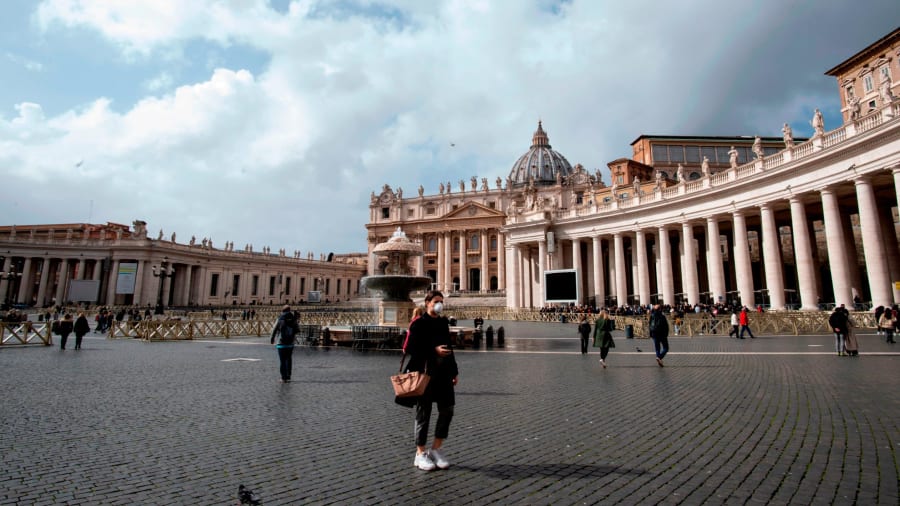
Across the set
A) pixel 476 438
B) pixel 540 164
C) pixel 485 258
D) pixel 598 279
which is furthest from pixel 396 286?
pixel 540 164

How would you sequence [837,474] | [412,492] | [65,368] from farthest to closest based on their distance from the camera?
[65,368] → [837,474] → [412,492]

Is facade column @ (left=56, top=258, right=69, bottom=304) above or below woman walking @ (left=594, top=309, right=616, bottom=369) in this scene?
above

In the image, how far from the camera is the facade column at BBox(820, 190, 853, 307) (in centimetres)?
2128

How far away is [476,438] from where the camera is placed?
4926 mm

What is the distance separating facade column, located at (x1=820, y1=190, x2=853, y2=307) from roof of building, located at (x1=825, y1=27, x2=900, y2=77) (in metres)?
22.8

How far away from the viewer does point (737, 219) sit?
90.0 feet

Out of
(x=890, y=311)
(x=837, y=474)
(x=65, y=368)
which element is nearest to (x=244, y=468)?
(x=837, y=474)

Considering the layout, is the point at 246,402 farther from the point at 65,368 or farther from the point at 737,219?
the point at 737,219

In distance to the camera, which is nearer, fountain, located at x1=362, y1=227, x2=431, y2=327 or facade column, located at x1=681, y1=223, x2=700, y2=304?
fountain, located at x1=362, y1=227, x2=431, y2=327

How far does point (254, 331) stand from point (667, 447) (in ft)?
74.3

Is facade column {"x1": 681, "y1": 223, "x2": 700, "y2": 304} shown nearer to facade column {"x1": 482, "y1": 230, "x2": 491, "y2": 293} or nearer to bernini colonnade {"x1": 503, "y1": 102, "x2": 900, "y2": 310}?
bernini colonnade {"x1": 503, "y1": 102, "x2": 900, "y2": 310}

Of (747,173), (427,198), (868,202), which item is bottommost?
(868,202)

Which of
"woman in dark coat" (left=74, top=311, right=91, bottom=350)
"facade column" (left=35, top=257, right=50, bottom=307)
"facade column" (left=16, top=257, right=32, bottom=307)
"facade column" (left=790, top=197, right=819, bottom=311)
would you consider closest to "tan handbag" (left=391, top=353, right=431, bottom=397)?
"woman in dark coat" (left=74, top=311, right=91, bottom=350)

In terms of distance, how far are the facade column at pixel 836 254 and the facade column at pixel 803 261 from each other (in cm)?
113
